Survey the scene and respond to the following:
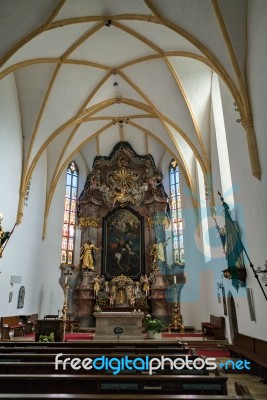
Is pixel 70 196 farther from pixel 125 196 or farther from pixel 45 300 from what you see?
pixel 45 300

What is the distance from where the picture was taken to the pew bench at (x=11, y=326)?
38.7 feet

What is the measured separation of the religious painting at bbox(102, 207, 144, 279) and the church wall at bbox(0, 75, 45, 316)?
189 inches

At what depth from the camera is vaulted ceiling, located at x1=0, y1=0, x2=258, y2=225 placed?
995 cm

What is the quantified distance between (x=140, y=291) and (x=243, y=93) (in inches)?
527

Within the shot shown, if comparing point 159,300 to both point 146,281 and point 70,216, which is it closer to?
point 146,281

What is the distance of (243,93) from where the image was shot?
9.20 metres

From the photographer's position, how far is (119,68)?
49.7 ft

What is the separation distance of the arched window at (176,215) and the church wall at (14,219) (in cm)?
867

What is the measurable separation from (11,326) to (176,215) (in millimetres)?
11812

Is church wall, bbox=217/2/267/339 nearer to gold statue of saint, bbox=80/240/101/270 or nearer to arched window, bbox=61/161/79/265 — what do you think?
gold statue of saint, bbox=80/240/101/270

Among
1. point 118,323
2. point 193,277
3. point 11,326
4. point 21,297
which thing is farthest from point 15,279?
point 193,277

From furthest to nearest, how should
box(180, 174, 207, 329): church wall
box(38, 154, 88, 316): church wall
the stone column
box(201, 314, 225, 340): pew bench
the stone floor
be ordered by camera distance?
the stone column
box(38, 154, 88, 316): church wall
box(180, 174, 207, 329): church wall
box(201, 314, 225, 340): pew bench
the stone floor

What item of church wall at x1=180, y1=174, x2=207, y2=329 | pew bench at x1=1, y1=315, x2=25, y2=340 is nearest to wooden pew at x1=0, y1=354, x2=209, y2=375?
pew bench at x1=1, y1=315, x2=25, y2=340

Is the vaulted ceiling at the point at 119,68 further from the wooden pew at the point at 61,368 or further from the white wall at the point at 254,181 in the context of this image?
the wooden pew at the point at 61,368
